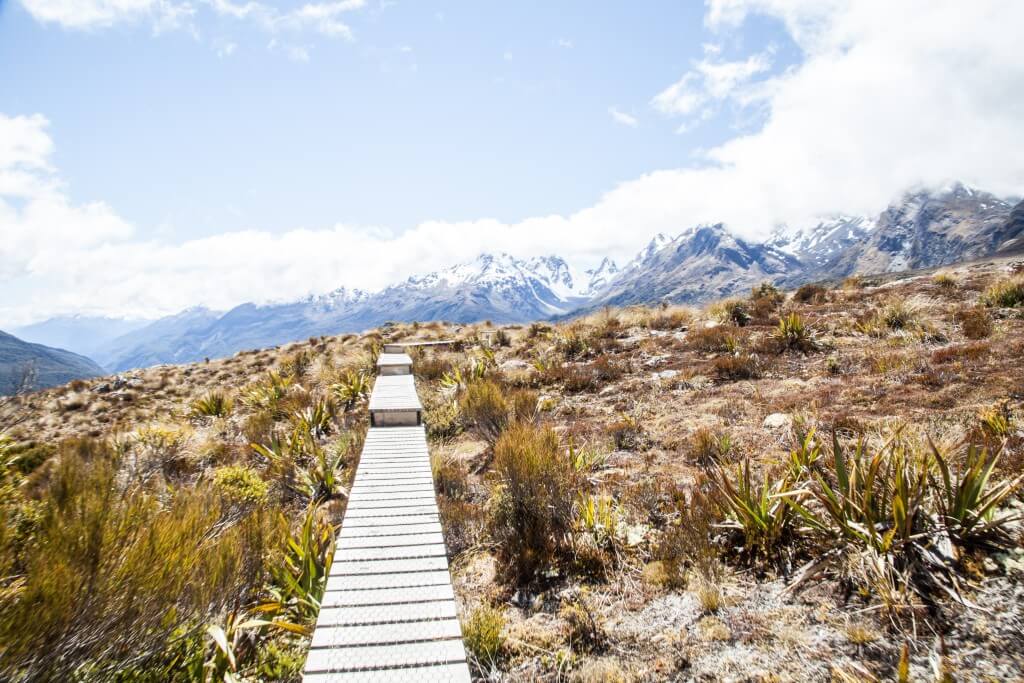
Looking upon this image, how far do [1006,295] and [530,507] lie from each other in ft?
41.9

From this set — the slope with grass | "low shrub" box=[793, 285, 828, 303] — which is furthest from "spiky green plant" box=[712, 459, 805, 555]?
"low shrub" box=[793, 285, 828, 303]

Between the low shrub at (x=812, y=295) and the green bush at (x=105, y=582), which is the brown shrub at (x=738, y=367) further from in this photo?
the green bush at (x=105, y=582)

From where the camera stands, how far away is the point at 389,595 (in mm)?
3742

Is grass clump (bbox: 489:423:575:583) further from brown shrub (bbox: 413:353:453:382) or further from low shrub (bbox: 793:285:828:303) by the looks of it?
low shrub (bbox: 793:285:828:303)

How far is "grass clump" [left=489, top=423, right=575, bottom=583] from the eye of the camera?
14.7 ft

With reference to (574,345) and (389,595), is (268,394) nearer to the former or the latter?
(574,345)

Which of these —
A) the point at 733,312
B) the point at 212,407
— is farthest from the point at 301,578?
the point at 733,312

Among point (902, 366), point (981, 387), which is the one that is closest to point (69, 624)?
point (981, 387)

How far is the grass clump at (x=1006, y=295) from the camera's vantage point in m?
10.4

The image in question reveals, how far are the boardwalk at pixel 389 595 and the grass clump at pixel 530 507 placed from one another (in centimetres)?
71

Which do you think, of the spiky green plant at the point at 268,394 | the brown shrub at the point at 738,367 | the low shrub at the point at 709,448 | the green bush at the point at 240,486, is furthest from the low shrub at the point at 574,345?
the green bush at the point at 240,486

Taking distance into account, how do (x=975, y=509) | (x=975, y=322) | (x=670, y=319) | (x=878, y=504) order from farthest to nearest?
1. (x=670, y=319)
2. (x=975, y=322)
3. (x=878, y=504)
4. (x=975, y=509)

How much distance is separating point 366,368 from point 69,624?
11992 millimetres

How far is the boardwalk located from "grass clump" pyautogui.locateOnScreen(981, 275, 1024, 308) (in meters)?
13.4
